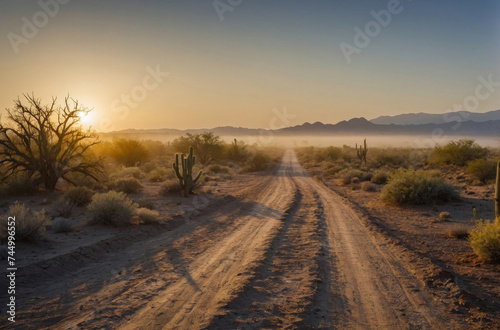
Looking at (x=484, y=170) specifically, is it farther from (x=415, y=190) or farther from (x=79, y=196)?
(x=79, y=196)

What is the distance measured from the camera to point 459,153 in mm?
31328

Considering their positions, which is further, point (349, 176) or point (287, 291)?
point (349, 176)

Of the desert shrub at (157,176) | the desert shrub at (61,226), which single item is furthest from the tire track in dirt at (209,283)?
the desert shrub at (157,176)

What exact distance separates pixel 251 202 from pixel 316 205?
329 centimetres

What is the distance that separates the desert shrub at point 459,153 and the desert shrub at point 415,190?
55.8 ft

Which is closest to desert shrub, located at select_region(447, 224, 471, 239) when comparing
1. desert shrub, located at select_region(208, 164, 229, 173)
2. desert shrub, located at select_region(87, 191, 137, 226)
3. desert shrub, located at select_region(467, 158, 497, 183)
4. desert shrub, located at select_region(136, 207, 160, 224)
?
desert shrub, located at select_region(136, 207, 160, 224)

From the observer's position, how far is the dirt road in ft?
17.3

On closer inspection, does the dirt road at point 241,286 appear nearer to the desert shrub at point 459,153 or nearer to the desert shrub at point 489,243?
the desert shrub at point 489,243

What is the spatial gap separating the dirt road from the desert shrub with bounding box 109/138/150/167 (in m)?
28.9

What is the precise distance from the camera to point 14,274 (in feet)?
23.0

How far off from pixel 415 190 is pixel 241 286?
12.4m

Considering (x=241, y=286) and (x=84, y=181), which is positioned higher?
(x=84, y=181)

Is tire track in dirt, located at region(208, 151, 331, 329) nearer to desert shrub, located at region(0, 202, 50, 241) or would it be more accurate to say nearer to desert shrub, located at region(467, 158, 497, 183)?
desert shrub, located at region(0, 202, 50, 241)

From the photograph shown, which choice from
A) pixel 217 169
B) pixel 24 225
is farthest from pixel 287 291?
pixel 217 169
